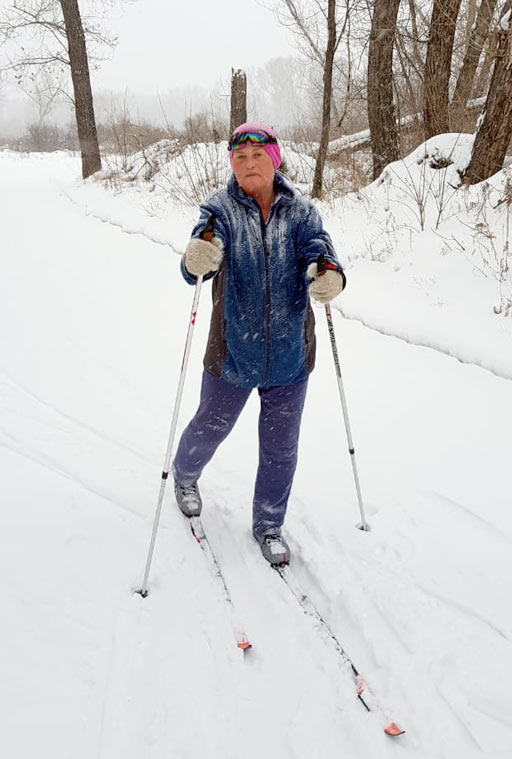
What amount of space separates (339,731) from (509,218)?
202 inches

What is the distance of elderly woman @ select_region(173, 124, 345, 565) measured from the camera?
1998 mm

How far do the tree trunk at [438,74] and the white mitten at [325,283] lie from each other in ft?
23.8

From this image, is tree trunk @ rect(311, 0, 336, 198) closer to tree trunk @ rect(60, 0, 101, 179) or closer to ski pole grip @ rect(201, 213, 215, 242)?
ski pole grip @ rect(201, 213, 215, 242)

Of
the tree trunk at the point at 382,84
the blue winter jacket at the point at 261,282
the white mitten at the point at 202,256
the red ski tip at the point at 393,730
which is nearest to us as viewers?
the red ski tip at the point at 393,730

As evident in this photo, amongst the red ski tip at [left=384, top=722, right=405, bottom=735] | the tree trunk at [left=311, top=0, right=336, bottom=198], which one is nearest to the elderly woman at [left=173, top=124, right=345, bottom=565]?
the red ski tip at [left=384, top=722, right=405, bottom=735]

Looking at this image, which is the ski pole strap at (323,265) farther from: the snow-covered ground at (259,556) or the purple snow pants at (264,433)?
the snow-covered ground at (259,556)

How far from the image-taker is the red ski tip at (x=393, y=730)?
166cm

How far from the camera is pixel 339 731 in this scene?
1698 millimetres

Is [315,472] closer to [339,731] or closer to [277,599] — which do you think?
[277,599]

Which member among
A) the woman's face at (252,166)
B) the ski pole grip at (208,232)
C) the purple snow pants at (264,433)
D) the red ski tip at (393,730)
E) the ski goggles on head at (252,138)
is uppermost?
the ski goggles on head at (252,138)

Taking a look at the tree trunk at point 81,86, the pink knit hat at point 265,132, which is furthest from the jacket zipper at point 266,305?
the tree trunk at point 81,86

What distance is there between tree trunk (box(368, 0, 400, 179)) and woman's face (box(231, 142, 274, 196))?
7.20 m

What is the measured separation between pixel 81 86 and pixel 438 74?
9769mm

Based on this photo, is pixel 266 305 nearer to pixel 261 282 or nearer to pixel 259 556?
pixel 261 282
